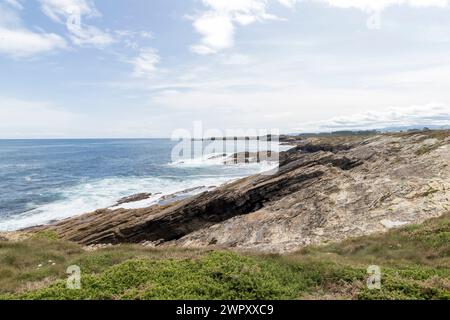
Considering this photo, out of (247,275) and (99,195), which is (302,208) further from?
(99,195)

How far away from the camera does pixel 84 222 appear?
40.0 metres

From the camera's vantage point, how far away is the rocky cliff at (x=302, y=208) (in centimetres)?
2452

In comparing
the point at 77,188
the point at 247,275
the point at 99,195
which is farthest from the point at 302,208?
the point at 77,188

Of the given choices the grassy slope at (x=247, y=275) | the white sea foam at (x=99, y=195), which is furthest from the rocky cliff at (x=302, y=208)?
the white sea foam at (x=99, y=195)

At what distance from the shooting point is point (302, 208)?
2911 cm

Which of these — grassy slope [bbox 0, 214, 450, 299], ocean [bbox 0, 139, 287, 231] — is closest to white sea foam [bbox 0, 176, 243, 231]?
ocean [bbox 0, 139, 287, 231]

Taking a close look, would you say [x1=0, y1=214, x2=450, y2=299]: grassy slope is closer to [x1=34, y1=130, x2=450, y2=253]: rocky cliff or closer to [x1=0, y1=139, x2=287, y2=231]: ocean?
[x1=34, y1=130, x2=450, y2=253]: rocky cliff

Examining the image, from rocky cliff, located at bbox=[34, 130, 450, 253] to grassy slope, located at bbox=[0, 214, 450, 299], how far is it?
227 inches

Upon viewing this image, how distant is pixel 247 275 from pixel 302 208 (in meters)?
17.4

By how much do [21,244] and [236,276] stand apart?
16.4 m

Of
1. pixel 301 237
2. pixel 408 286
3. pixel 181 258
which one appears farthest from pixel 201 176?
pixel 408 286

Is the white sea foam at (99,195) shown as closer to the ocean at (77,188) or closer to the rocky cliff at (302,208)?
the ocean at (77,188)

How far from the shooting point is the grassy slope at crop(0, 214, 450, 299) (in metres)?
11.7

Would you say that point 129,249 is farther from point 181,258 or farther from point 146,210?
point 146,210
